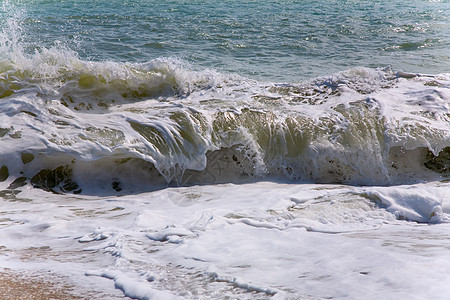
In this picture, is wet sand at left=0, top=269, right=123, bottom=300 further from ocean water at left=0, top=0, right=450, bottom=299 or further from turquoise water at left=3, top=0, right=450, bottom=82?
turquoise water at left=3, top=0, right=450, bottom=82

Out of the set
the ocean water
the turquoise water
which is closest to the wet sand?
the ocean water

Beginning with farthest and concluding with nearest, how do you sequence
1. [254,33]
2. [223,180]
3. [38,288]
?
[254,33]
[223,180]
[38,288]

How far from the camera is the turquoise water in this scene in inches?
394

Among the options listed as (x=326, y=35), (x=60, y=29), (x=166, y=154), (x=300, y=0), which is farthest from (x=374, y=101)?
(x=300, y=0)

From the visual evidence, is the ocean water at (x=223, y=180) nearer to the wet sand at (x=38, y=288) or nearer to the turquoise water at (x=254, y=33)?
the wet sand at (x=38, y=288)

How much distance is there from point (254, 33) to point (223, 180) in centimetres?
801

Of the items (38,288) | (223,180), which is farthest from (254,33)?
(38,288)

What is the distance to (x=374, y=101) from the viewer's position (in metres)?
6.19

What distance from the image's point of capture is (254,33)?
40.9 ft

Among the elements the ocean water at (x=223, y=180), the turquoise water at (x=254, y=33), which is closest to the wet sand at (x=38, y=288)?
the ocean water at (x=223, y=180)

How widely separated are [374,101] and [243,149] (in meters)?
2.00

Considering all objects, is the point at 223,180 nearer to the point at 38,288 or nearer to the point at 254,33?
the point at 38,288

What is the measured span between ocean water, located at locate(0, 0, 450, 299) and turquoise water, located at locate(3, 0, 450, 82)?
0.83 m

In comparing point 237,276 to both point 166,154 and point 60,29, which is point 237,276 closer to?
point 166,154
